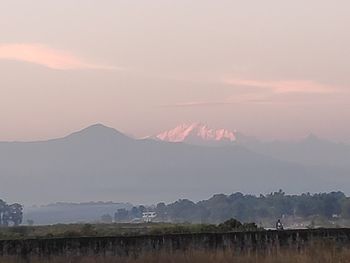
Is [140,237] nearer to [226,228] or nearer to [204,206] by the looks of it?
[226,228]

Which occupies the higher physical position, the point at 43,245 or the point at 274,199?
the point at 274,199

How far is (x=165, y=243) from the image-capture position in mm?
22641

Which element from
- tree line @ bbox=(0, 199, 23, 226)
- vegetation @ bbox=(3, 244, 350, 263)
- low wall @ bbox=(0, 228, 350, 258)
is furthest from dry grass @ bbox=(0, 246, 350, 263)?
tree line @ bbox=(0, 199, 23, 226)

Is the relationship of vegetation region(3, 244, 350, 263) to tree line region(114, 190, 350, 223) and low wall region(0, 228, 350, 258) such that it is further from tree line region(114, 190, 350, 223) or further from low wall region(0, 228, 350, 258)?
tree line region(114, 190, 350, 223)

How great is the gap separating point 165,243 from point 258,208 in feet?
268

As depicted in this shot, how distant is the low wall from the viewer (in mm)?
21469

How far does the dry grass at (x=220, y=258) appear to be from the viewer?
2002cm

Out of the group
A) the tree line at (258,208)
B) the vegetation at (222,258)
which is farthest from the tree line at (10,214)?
the vegetation at (222,258)

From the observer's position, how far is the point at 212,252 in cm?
2152

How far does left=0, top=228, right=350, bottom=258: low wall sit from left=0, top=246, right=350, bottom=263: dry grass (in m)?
0.72

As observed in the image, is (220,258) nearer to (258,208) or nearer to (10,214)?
(10,214)

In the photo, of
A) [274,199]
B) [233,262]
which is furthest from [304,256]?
[274,199]

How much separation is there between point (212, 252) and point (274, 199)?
90.6 metres

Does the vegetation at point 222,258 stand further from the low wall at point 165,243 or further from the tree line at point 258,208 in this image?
the tree line at point 258,208
